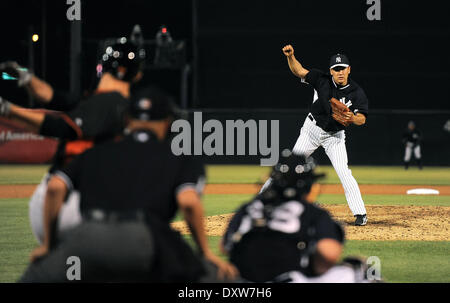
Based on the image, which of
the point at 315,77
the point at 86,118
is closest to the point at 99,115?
the point at 86,118

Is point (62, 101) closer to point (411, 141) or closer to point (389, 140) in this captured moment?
point (411, 141)

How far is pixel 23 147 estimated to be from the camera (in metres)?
23.7

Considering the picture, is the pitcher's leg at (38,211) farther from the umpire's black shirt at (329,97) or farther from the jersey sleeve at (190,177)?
the umpire's black shirt at (329,97)

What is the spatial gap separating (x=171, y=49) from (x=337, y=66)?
15816 millimetres

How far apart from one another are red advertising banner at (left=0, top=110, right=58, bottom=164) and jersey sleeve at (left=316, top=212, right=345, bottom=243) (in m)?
20.2

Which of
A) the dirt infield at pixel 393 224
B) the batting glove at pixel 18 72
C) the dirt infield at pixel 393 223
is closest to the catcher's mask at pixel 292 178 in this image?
the batting glove at pixel 18 72

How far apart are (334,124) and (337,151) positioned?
354 mm

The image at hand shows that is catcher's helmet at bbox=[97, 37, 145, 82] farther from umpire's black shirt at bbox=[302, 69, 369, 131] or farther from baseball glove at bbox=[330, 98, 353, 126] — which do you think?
umpire's black shirt at bbox=[302, 69, 369, 131]

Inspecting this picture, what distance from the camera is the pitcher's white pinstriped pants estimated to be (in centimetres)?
929

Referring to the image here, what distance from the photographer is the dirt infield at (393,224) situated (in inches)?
352

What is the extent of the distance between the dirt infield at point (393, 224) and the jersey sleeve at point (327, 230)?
461cm

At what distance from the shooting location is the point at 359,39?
94.9 feet
